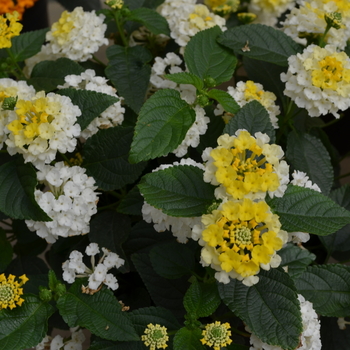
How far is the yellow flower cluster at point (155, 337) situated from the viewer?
62cm

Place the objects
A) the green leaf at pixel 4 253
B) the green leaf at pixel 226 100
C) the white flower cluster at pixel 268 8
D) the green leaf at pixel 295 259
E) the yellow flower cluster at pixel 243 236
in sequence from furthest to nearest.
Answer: the white flower cluster at pixel 268 8
the green leaf at pixel 4 253
the green leaf at pixel 226 100
the green leaf at pixel 295 259
the yellow flower cluster at pixel 243 236

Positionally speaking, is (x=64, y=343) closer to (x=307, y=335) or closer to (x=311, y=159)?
(x=307, y=335)

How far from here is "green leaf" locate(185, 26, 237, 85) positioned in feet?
2.90

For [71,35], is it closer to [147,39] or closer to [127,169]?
[147,39]

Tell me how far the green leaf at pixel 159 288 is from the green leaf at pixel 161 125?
0.68 feet

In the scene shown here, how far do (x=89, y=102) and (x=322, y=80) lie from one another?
44 cm

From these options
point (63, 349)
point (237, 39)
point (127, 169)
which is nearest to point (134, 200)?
point (127, 169)

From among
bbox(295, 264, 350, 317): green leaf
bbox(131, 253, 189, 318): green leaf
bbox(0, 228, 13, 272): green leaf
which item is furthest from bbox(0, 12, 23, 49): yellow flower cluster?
bbox(295, 264, 350, 317): green leaf

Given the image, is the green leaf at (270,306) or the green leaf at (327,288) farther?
the green leaf at (327,288)

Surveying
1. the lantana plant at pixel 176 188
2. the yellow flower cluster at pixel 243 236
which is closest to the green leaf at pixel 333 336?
the lantana plant at pixel 176 188

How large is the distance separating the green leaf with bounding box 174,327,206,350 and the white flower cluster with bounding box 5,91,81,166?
0.36 m

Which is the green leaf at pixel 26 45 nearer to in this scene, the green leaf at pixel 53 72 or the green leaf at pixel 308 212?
the green leaf at pixel 53 72

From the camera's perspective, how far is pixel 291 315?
620mm

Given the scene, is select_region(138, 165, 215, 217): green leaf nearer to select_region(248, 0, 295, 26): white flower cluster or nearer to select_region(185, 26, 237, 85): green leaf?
select_region(185, 26, 237, 85): green leaf
